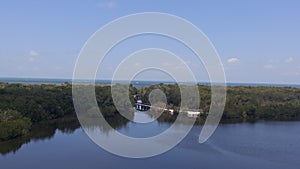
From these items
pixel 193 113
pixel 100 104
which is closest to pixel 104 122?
pixel 100 104

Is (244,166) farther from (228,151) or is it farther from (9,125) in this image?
(9,125)

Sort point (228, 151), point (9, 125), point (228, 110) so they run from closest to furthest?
1. point (228, 151)
2. point (9, 125)
3. point (228, 110)

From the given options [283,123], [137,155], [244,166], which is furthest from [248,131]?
[137,155]

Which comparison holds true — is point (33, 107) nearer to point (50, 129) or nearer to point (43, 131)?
point (50, 129)

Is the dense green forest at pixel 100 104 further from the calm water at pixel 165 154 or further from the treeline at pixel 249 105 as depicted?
the calm water at pixel 165 154

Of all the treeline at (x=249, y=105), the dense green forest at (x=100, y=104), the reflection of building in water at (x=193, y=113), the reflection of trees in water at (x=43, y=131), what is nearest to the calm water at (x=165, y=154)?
the reflection of trees in water at (x=43, y=131)
